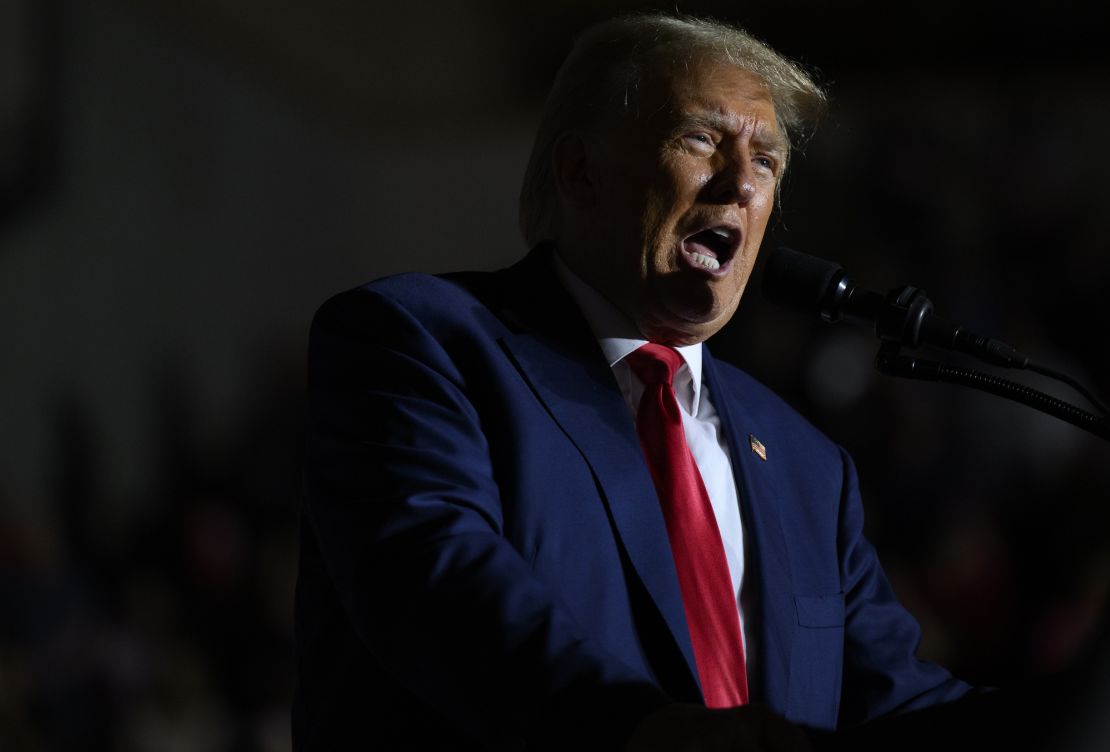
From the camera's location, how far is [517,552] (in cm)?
113

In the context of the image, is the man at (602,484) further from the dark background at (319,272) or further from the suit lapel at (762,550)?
the dark background at (319,272)

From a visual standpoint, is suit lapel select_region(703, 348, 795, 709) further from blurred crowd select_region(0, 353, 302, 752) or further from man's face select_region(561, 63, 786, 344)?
blurred crowd select_region(0, 353, 302, 752)

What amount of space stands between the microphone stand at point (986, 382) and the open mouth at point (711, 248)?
25cm

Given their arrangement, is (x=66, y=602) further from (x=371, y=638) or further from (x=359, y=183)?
(x=371, y=638)

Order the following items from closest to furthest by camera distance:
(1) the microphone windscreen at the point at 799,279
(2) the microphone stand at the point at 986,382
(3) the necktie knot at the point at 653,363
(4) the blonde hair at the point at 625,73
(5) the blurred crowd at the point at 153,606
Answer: (2) the microphone stand at the point at 986,382 → (1) the microphone windscreen at the point at 799,279 → (3) the necktie knot at the point at 653,363 → (4) the blonde hair at the point at 625,73 → (5) the blurred crowd at the point at 153,606

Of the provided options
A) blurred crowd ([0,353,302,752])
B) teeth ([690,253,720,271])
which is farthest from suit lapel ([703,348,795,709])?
blurred crowd ([0,353,302,752])

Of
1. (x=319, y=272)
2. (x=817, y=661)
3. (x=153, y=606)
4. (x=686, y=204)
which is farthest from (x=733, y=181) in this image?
(x=319, y=272)

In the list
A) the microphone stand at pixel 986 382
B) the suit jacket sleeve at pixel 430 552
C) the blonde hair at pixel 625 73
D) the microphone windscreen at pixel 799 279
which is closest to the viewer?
the suit jacket sleeve at pixel 430 552

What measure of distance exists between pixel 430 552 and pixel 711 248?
584 millimetres

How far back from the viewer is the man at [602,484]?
3.38ft

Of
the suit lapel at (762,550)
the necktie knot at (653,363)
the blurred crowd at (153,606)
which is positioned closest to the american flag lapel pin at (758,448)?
the suit lapel at (762,550)

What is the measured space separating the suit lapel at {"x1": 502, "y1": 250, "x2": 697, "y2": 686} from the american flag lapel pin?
0.62 ft

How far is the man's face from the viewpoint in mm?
1476

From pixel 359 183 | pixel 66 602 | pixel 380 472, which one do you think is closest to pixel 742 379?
pixel 380 472
